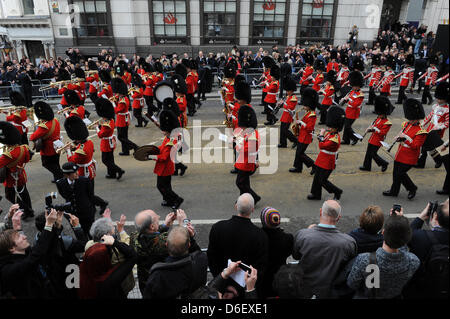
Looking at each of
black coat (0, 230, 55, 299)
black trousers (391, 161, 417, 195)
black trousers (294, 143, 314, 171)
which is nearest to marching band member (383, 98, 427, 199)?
black trousers (391, 161, 417, 195)

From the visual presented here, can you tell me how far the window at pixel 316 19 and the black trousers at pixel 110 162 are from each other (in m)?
19.7

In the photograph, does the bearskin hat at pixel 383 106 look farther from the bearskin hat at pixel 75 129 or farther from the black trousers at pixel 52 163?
the black trousers at pixel 52 163

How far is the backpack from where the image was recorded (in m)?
2.71

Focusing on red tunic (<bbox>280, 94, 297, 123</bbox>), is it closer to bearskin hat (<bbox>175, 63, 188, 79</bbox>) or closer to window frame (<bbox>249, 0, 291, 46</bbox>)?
bearskin hat (<bbox>175, 63, 188, 79</bbox>)

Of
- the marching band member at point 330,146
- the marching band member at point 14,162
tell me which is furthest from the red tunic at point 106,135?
the marching band member at point 330,146

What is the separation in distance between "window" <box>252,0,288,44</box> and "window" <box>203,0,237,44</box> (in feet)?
4.83

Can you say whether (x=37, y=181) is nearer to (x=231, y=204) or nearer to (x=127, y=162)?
(x=127, y=162)

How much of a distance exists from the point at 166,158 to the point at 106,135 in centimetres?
193

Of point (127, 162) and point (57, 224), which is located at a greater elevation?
point (57, 224)

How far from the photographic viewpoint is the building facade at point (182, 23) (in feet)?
71.9
